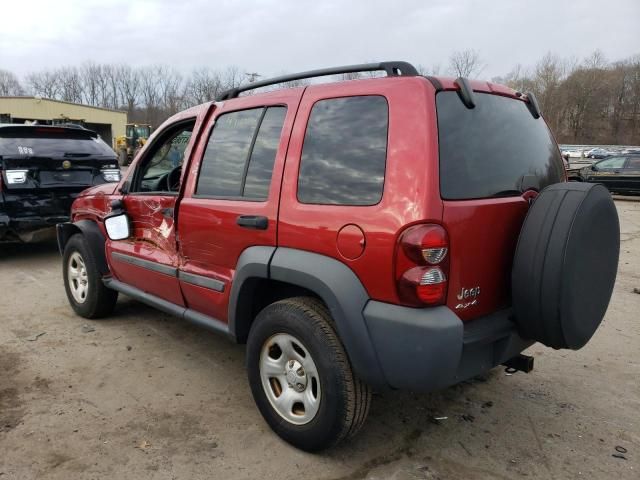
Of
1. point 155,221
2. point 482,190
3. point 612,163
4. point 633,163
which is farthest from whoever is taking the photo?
point 612,163

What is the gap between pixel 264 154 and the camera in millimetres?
2879

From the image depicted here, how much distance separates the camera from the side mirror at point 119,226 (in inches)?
154

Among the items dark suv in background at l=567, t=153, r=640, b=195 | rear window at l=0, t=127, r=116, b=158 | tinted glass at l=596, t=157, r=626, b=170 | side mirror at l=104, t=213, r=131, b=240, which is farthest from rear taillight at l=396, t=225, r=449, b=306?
tinted glass at l=596, t=157, r=626, b=170

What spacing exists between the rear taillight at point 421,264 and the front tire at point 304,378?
1.57 feet

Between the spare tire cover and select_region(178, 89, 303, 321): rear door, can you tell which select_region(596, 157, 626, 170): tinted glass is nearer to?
the spare tire cover

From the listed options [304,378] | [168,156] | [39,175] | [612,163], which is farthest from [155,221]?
[612,163]

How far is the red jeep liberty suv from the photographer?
7.24ft

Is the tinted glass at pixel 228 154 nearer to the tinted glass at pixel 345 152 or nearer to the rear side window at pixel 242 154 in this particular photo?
the rear side window at pixel 242 154

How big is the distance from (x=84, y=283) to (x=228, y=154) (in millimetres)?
2399

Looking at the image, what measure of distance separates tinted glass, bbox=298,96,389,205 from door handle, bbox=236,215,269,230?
26cm

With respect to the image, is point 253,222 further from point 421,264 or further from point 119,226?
point 119,226

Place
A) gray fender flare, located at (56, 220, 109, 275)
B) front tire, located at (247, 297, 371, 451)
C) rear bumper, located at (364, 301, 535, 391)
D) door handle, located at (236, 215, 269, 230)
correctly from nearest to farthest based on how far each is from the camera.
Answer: rear bumper, located at (364, 301, 535, 391) < front tire, located at (247, 297, 371, 451) < door handle, located at (236, 215, 269, 230) < gray fender flare, located at (56, 220, 109, 275)

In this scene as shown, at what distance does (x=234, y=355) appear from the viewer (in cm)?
393

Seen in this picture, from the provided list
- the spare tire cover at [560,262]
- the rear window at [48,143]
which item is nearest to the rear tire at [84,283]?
the rear window at [48,143]
